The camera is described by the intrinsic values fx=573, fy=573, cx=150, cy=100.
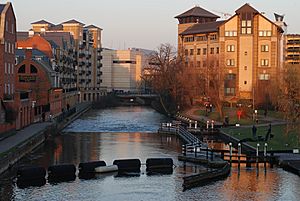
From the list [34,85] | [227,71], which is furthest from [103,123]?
[227,71]

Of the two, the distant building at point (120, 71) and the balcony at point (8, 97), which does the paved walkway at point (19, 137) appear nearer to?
the balcony at point (8, 97)

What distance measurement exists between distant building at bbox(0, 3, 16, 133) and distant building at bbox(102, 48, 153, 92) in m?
112

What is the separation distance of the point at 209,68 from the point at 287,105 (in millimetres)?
34578

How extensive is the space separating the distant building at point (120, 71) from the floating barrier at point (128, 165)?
426 ft

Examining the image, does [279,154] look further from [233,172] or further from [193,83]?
[193,83]

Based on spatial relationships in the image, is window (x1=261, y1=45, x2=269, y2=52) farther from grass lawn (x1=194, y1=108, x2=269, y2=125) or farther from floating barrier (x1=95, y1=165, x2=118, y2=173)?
floating barrier (x1=95, y1=165, x2=118, y2=173)

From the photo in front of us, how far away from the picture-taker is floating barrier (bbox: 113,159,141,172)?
113 feet

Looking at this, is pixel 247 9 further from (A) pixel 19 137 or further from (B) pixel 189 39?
(A) pixel 19 137

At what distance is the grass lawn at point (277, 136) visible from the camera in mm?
43278

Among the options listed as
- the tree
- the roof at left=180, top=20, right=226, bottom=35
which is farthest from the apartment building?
the tree

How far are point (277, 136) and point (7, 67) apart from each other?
24681mm

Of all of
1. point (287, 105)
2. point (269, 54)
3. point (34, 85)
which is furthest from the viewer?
point (269, 54)

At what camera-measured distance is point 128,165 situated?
34.8 metres

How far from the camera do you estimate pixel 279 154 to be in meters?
39.6
